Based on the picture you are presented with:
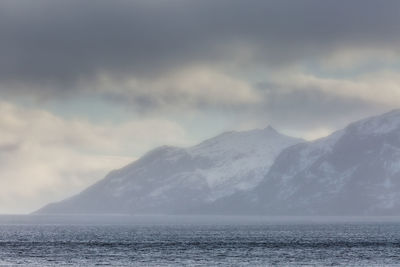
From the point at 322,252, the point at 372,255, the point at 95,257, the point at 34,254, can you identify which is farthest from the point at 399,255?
the point at 34,254

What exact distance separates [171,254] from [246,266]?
31770 mm

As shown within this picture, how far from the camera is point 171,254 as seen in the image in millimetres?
155625

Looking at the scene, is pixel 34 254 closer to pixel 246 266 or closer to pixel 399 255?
pixel 246 266

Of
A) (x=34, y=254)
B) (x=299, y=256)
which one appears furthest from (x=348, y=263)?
(x=34, y=254)

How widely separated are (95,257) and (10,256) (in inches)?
617

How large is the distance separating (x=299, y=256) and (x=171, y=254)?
2506 cm

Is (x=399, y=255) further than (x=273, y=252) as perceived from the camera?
No

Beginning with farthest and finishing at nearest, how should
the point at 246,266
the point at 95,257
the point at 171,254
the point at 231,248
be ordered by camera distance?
the point at 231,248 < the point at 171,254 < the point at 95,257 < the point at 246,266

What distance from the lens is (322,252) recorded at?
163 m

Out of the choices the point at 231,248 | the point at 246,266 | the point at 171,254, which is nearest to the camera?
the point at 246,266

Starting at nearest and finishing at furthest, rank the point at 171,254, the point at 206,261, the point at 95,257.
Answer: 1. the point at 206,261
2. the point at 95,257
3. the point at 171,254

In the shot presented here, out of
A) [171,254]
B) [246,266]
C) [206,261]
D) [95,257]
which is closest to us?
[246,266]

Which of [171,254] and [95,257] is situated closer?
[95,257]

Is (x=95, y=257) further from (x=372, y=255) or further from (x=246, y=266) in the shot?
(x=372, y=255)
